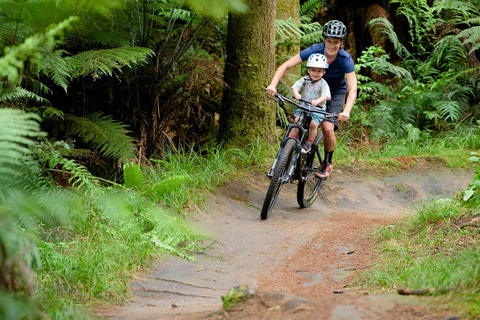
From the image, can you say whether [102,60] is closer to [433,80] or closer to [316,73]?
[316,73]

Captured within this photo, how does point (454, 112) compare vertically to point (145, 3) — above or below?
below

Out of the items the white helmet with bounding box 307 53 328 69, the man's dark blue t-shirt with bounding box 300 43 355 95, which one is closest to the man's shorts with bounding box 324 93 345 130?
the man's dark blue t-shirt with bounding box 300 43 355 95

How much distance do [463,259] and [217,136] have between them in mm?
4459

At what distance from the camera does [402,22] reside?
1130 centimetres

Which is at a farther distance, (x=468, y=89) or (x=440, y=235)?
(x=468, y=89)

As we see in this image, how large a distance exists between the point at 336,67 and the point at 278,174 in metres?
1.44

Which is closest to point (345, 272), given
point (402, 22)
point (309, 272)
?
point (309, 272)

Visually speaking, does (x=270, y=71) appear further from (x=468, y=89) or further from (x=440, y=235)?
(x=468, y=89)

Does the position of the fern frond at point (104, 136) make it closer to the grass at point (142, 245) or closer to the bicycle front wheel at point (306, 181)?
the grass at point (142, 245)

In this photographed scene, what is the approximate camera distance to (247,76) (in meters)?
6.58

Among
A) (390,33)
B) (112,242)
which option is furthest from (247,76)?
(390,33)

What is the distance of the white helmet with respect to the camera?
5172 millimetres

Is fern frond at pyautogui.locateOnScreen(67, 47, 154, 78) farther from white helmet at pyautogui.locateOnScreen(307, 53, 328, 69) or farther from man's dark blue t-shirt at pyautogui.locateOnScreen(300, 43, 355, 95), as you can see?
man's dark blue t-shirt at pyautogui.locateOnScreen(300, 43, 355, 95)

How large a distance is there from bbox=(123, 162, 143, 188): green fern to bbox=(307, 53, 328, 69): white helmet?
2.09m
